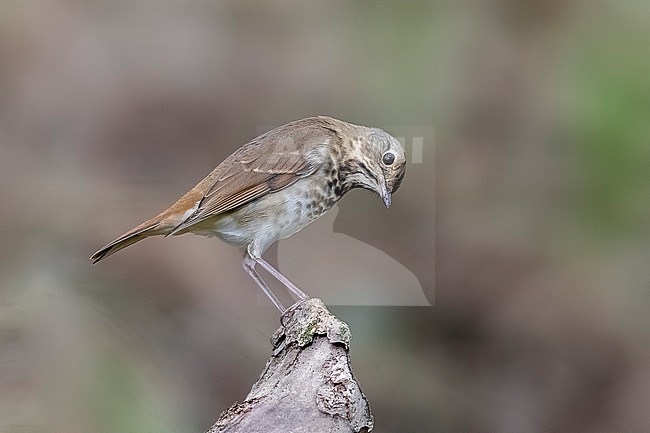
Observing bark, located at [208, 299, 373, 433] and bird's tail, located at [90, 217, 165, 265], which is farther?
bird's tail, located at [90, 217, 165, 265]

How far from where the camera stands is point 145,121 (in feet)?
14.9

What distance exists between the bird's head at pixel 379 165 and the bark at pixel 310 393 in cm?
69

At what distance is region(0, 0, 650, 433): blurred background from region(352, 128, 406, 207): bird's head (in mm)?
1114

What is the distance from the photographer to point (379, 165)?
279cm

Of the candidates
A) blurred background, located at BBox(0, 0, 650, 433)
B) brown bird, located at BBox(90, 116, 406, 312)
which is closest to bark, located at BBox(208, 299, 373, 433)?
brown bird, located at BBox(90, 116, 406, 312)

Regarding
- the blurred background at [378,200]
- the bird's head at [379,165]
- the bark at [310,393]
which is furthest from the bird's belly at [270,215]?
the blurred background at [378,200]

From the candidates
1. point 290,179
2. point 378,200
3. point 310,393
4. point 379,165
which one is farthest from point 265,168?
point 378,200

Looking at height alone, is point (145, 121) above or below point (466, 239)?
above

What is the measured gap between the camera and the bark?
2.06 m

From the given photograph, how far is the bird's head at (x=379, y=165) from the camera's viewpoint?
2795 mm

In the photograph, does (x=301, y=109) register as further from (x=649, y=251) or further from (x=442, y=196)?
(x=649, y=251)

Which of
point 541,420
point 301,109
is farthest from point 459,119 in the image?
point 541,420

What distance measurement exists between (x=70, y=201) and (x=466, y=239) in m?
1.75

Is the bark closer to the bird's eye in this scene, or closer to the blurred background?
the bird's eye
